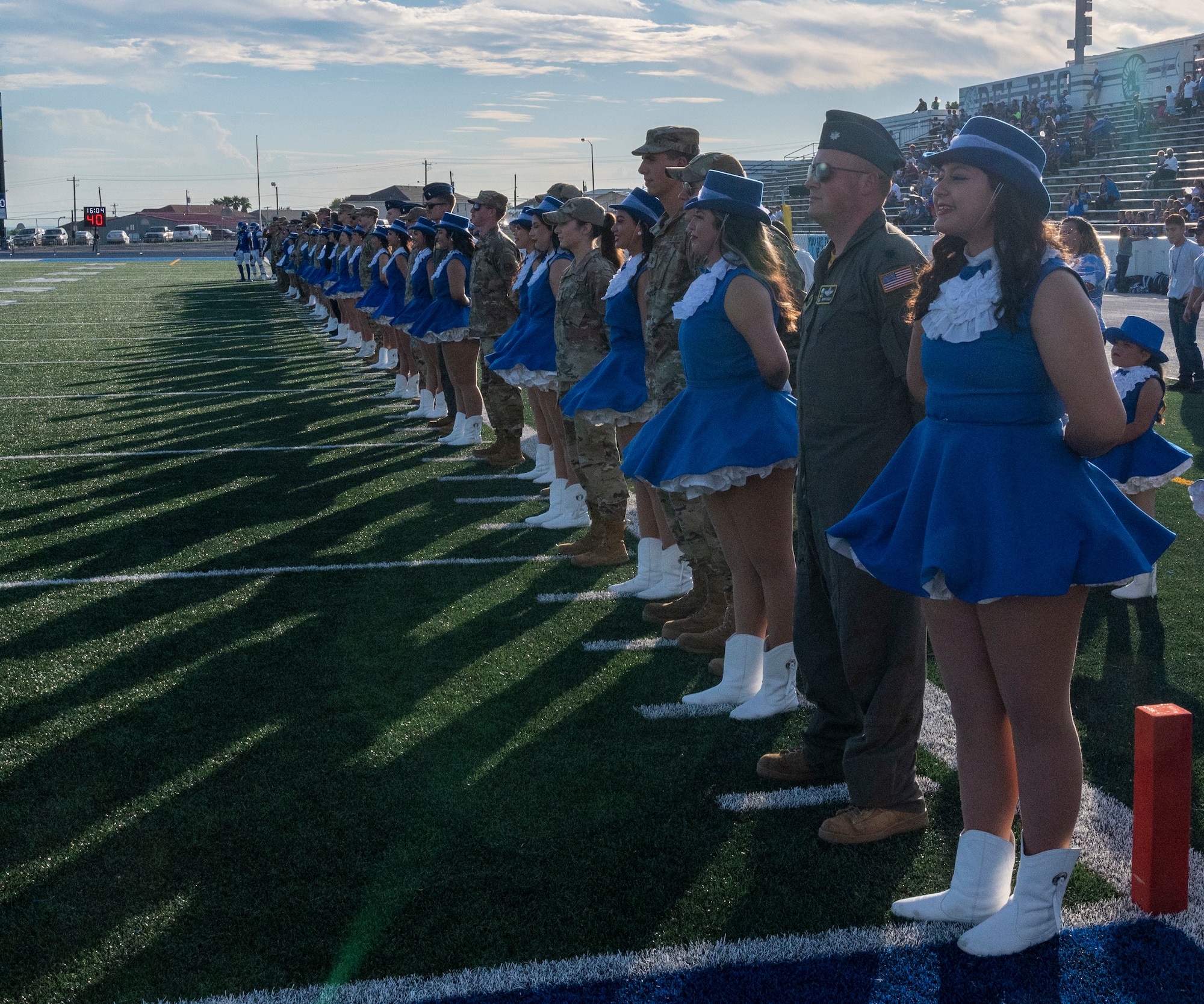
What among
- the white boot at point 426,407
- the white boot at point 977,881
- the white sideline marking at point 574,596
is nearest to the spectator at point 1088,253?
the white sideline marking at point 574,596

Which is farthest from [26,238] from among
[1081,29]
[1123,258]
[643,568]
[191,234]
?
[643,568]

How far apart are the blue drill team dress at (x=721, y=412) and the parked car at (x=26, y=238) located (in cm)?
8595

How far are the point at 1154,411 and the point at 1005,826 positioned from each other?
10.7ft

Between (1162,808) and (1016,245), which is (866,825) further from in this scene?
(1016,245)

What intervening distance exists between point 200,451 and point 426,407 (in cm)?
242

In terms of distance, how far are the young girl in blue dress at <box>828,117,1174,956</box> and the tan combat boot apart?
2.26m

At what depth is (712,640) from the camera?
5.19 m

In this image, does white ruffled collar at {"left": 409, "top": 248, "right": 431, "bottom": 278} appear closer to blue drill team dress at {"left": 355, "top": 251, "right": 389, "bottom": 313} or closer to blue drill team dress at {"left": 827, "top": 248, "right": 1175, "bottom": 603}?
blue drill team dress at {"left": 355, "top": 251, "right": 389, "bottom": 313}

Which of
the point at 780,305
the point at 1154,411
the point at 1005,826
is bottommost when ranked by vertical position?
the point at 1005,826

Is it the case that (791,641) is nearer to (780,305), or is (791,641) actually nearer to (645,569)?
(780,305)

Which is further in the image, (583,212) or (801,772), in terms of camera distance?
(583,212)

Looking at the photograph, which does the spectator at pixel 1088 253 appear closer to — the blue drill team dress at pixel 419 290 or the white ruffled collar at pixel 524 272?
the white ruffled collar at pixel 524 272

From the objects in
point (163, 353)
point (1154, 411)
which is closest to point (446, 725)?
point (1154, 411)

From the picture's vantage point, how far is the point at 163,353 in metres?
18.1
